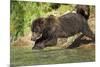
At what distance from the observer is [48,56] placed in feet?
6.61

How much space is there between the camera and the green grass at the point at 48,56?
75.5 inches

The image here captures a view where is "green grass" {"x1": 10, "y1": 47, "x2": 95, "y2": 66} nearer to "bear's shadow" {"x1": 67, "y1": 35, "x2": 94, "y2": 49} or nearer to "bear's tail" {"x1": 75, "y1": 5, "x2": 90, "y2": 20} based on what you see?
"bear's shadow" {"x1": 67, "y1": 35, "x2": 94, "y2": 49}

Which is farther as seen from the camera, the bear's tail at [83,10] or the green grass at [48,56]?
the bear's tail at [83,10]

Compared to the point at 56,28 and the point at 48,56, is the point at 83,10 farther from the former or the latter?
the point at 48,56

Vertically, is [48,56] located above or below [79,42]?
below

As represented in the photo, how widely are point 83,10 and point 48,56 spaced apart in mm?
612

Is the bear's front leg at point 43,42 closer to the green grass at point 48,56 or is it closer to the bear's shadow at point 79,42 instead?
the green grass at point 48,56

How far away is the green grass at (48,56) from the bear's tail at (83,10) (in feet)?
1.21

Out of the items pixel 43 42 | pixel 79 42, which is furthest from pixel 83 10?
pixel 43 42

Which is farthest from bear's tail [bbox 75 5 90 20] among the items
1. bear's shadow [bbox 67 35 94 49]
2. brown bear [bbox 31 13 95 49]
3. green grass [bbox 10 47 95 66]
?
green grass [bbox 10 47 95 66]

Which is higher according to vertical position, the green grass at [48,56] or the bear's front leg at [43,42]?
the bear's front leg at [43,42]

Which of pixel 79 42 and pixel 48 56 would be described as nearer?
pixel 48 56

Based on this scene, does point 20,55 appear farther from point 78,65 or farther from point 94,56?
point 94,56

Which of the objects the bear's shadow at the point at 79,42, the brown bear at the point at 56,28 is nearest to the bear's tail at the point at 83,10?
the brown bear at the point at 56,28
